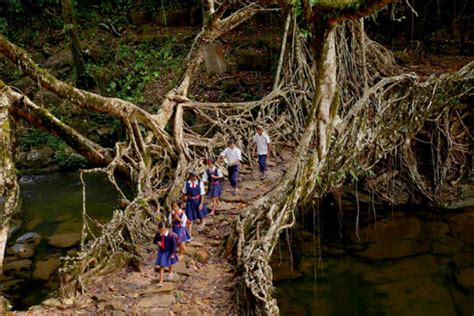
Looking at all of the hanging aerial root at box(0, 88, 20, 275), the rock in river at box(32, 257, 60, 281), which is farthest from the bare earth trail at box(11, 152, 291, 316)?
the rock in river at box(32, 257, 60, 281)

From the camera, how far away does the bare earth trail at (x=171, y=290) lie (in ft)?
20.4

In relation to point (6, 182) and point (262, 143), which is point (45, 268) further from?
point (262, 143)

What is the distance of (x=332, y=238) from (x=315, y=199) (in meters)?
1.34

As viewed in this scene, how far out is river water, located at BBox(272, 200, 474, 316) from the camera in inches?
351

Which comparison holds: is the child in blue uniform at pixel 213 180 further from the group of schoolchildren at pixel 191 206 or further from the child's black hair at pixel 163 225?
the child's black hair at pixel 163 225

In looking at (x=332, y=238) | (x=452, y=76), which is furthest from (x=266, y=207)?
(x=452, y=76)

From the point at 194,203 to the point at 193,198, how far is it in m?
0.12

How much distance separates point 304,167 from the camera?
8.18 meters

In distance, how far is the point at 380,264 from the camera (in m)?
10.1

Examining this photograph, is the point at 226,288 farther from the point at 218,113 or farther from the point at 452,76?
the point at 452,76

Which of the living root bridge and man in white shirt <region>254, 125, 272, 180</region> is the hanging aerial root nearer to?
the living root bridge

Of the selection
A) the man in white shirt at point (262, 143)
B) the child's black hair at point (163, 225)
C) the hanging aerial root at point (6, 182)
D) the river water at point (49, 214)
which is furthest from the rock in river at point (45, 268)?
the man in white shirt at point (262, 143)

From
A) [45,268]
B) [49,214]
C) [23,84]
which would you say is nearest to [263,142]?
[45,268]

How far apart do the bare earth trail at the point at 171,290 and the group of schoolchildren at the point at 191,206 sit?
0.20 m
